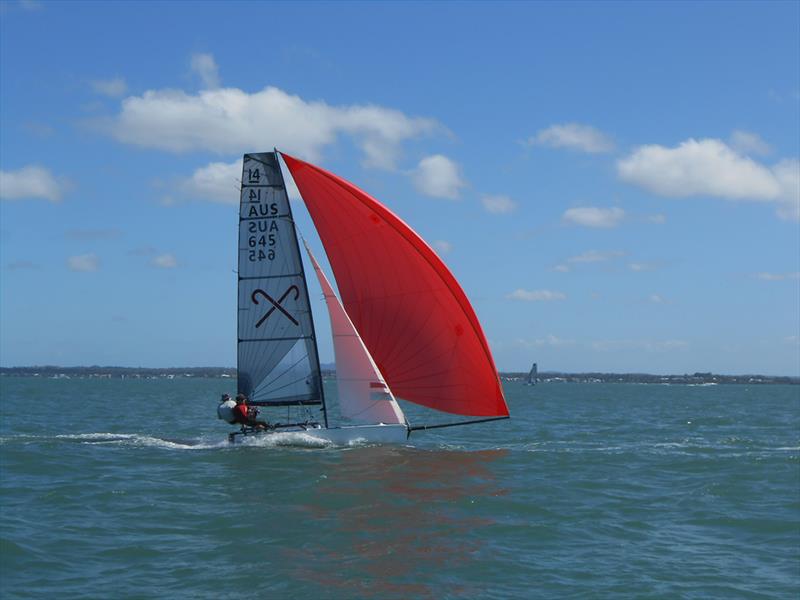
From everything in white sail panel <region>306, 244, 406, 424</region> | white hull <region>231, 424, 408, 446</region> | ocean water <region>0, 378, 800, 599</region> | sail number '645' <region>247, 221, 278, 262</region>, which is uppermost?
sail number '645' <region>247, 221, 278, 262</region>

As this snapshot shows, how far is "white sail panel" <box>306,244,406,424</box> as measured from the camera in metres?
20.7

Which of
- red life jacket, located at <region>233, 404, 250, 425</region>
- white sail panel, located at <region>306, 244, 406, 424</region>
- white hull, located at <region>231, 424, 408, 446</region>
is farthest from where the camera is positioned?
red life jacket, located at <region>233, 404, 250, 425</region>

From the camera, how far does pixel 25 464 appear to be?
62.2 ft

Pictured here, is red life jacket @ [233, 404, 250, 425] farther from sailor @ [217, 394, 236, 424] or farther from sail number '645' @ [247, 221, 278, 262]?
sail number '645' @ [247, 221, 278, 262]

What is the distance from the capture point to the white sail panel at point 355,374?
20.7m

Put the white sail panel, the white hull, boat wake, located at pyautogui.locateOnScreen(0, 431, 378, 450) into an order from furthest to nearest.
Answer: the white sail panel, boat wake, located at pyautogui.locateOnScreen(0, 431, 378, 450), the white hull

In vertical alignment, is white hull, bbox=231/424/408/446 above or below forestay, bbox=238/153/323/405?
below

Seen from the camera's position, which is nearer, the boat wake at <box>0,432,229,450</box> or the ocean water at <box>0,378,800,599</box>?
the ocean water at <box>0,378,800,599</box>

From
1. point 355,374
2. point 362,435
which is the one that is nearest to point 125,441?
point 355,374

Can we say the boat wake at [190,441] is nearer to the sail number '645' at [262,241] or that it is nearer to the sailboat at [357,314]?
the sailboat at [357,314]

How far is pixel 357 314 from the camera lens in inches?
834

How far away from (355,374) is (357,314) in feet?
4.62

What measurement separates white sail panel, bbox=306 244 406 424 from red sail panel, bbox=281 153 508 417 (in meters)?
0.47

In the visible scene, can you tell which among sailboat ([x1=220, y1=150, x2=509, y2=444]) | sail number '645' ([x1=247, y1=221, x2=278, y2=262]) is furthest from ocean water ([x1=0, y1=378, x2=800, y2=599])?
sail number '645' ([x1=247, y1=221, x2=278, y2=262])
